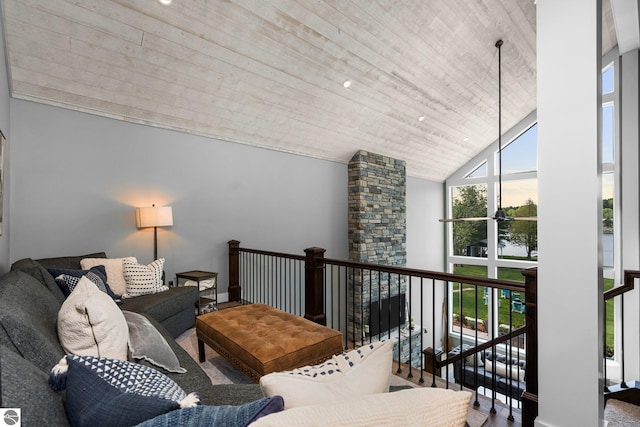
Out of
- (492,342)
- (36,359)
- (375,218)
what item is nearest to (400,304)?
(375,218)

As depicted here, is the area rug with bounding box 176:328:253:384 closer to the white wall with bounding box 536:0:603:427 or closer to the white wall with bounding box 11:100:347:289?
the white wall with bounding box 11:100:347:289

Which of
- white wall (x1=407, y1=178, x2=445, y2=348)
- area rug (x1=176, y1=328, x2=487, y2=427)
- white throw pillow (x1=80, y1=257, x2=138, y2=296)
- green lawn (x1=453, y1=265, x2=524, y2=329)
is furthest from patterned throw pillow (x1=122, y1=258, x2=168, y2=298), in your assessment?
green lawn (x1=453, y1=265, x2=524, y2=329)

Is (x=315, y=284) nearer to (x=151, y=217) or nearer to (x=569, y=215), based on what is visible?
(x=151, y=217)

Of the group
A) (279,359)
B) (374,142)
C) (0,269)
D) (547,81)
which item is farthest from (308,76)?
(0,269)

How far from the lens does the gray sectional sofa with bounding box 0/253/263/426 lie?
0.68m

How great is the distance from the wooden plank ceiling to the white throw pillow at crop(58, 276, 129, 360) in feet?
8.40

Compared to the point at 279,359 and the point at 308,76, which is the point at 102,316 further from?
the point at 308,76

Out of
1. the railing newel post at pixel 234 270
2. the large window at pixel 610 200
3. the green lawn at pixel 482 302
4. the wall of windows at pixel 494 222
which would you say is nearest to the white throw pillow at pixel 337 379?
the railing newel post at pixel 234 270

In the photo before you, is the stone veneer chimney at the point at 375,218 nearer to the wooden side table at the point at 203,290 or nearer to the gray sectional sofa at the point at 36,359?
the wooden side table at the point at 203,290

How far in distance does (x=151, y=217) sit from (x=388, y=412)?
3.58 m

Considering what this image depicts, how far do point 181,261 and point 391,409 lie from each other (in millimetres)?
4011

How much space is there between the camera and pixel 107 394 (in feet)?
2.56

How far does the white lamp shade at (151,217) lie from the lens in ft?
11.7

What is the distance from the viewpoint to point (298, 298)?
5355mm
